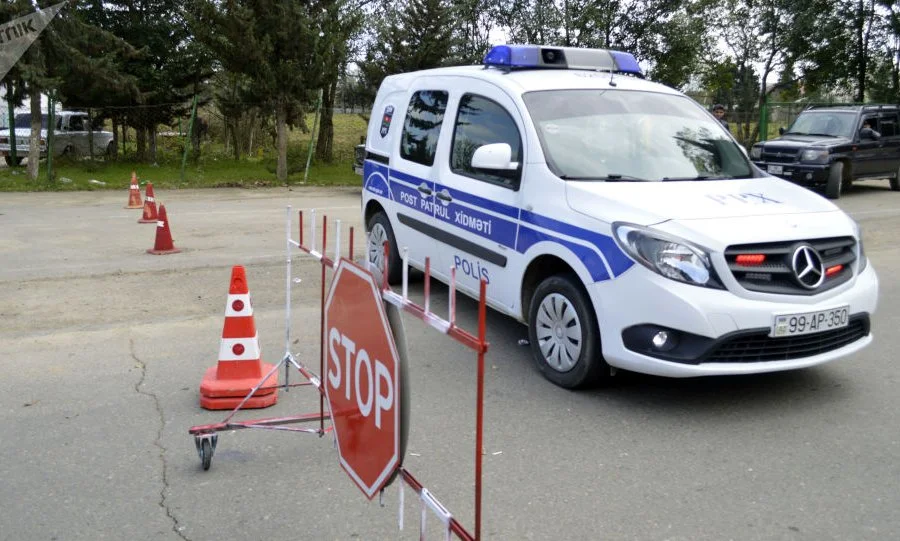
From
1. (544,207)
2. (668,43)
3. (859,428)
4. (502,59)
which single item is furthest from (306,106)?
(859,428)

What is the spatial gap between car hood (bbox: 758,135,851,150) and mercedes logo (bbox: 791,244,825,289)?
42.5 feet

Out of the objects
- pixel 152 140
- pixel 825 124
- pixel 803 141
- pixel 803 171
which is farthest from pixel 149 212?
pixel 825 124

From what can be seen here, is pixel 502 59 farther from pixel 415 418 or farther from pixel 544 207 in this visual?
pixel 415 418

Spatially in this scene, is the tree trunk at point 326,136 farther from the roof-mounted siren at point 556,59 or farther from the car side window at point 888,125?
the roof-mounted siren at point 556,59

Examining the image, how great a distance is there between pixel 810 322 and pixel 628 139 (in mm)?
1831

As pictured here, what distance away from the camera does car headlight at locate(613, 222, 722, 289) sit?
15.1 feet

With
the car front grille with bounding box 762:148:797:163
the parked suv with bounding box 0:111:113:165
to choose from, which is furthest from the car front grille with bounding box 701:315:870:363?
the parked suv with bounding box 0:111:113:165

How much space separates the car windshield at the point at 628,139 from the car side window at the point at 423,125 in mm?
1116

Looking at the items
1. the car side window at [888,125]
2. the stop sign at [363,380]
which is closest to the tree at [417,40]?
the car side window at [888,125]

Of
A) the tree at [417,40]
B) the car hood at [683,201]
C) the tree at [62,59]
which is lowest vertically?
the car hood at [683,201]

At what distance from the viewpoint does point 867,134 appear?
56.5 ft

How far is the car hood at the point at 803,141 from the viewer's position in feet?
54.5

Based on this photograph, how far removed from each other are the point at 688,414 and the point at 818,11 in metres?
26.5

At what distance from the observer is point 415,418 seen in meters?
4.78
